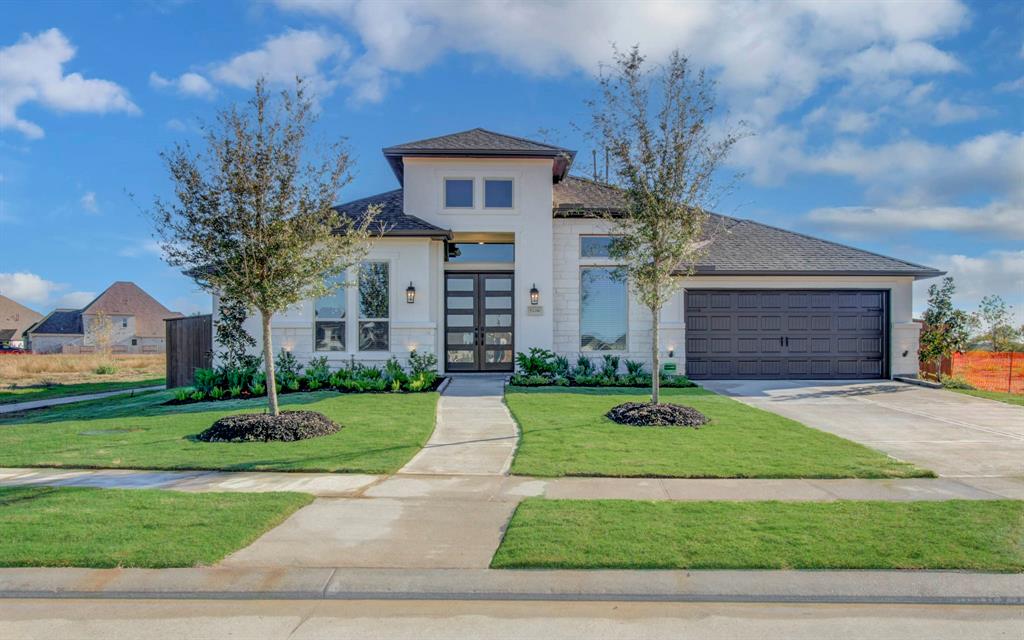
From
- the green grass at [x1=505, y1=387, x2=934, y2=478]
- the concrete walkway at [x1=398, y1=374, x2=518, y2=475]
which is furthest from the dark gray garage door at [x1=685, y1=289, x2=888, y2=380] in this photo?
the concrete walkway at [x1=398, y1=374, x2=518, y2=475]

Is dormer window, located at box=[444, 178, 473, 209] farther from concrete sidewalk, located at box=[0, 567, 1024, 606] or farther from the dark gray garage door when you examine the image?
concrete sidewalk, located at box=[0, 567, 1024, 606]

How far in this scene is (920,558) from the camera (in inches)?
190

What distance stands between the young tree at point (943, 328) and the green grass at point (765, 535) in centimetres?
1349

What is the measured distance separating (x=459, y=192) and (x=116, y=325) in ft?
221

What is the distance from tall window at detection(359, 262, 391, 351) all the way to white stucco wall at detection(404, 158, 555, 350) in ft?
6.40

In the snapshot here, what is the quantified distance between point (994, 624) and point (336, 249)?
350 inches

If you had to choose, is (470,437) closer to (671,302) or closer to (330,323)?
(330,323)

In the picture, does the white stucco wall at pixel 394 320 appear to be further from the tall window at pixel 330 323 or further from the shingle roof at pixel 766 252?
the shingle roof at pixel 766 252

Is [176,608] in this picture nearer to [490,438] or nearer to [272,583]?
[272,583]

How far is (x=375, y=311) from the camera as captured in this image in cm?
1638

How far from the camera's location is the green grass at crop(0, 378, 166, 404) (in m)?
18.4

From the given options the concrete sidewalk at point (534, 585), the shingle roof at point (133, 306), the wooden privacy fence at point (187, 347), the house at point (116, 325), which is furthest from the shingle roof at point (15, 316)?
the concrete sidewalk at point (534, 585)

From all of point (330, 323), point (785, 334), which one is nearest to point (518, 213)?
point (330, 323)

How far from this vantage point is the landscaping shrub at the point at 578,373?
603 inches
